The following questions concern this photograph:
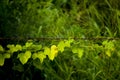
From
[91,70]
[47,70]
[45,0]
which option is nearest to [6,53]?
[47,70]

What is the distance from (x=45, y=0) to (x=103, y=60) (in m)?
1.24

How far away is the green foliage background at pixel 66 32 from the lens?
2182 mm

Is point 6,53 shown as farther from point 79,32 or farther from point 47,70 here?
point 79,32

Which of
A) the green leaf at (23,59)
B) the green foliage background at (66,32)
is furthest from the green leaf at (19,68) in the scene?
the green leaf at (23,59)

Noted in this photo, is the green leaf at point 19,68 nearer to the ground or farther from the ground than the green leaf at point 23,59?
nearer to the ground

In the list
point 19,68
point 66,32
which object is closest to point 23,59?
point 19,68

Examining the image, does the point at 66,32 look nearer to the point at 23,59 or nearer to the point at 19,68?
the point at 19,68

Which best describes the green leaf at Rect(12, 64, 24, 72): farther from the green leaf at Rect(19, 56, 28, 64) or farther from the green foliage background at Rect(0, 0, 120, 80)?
the green leaf at Rect(19, 56, 28, 64)

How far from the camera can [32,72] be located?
2.25 m

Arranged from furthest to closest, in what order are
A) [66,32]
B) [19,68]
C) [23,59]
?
[66,32], [19,68], [23,59]

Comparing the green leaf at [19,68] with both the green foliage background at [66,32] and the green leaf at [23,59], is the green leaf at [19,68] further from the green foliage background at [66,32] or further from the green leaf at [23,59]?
the green leaf at [23,59]

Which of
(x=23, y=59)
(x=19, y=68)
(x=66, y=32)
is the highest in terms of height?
(x=23, y=59)

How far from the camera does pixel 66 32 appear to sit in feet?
9.00

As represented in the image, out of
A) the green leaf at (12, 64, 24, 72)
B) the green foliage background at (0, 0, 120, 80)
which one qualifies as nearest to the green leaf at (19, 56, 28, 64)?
the green foliage background at (0, 0, 120, 80)
